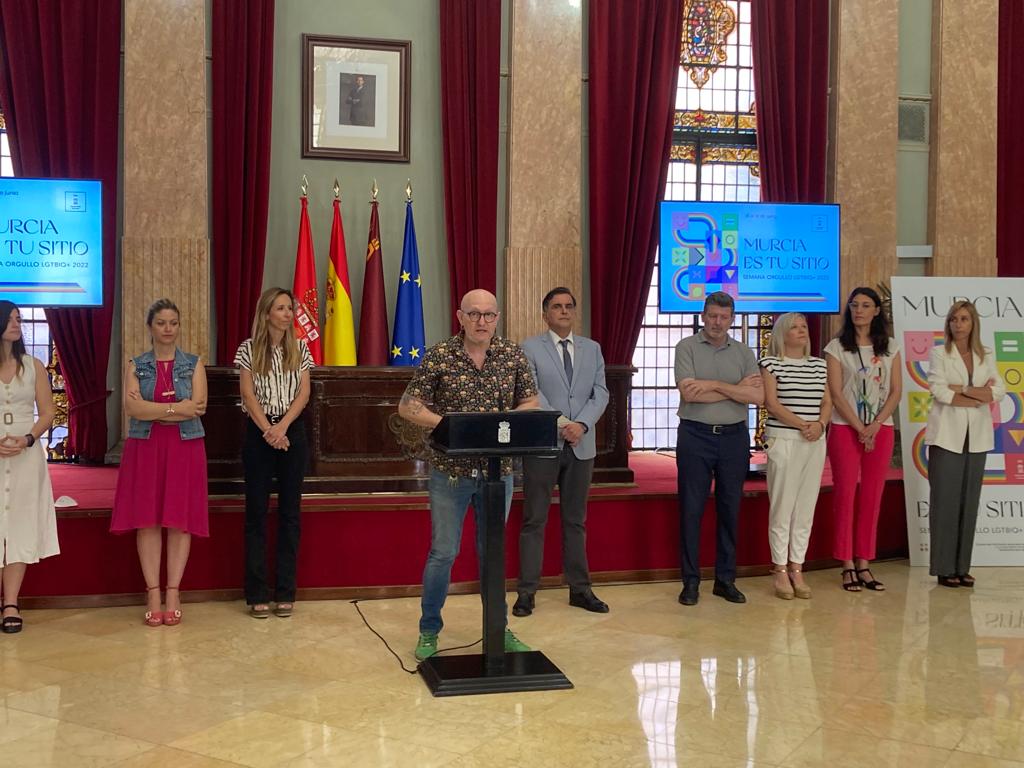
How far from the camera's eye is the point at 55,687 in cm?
410

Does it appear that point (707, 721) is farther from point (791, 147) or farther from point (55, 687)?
point (791, 147)

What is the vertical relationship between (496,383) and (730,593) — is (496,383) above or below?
above

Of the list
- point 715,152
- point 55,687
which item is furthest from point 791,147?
point 55,687

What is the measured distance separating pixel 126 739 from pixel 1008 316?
562 cm

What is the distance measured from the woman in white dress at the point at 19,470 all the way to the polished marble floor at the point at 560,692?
335 millimetres

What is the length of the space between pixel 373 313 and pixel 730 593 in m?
3.14

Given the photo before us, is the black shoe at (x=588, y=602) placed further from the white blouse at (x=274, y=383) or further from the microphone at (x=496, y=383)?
the white blouse at (x=274, y=383)

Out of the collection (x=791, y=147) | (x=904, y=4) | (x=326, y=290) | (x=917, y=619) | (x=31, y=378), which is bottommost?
(x=917, y=619)

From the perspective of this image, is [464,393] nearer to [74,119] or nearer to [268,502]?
[268,502]

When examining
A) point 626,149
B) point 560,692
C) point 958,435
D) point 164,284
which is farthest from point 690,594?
point 164,284

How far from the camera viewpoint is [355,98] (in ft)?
25.1

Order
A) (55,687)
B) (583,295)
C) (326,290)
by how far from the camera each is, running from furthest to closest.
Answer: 1. (583,295)
2. (326,290)
3. (55,687)

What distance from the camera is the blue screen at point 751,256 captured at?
723 cm

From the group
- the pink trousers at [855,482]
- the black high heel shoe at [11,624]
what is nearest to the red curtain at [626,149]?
the pink trousers at [855,482]
